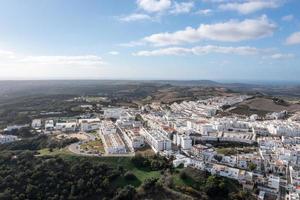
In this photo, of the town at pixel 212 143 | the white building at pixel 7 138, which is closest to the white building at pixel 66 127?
the town at pixel 212 143

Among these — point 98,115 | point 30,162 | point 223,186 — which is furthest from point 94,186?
point 98,115

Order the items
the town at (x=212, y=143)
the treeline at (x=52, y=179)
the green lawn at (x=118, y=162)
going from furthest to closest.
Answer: the town at (x=212, y=143), the green lawn at (x=118, y=162), the treeline at (x=52, y=179)

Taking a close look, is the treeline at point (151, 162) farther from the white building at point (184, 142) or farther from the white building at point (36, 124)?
the white building at point (36, 124)

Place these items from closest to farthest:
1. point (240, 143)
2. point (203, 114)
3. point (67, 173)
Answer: point (67, 173) < point (240, 143) < point (203, 114)

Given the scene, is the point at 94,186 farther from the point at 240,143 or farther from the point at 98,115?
the point at 98,115

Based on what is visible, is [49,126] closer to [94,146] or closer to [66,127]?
[66,127]

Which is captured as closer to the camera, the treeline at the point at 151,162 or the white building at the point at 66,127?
the treeline at the point at 151,162
